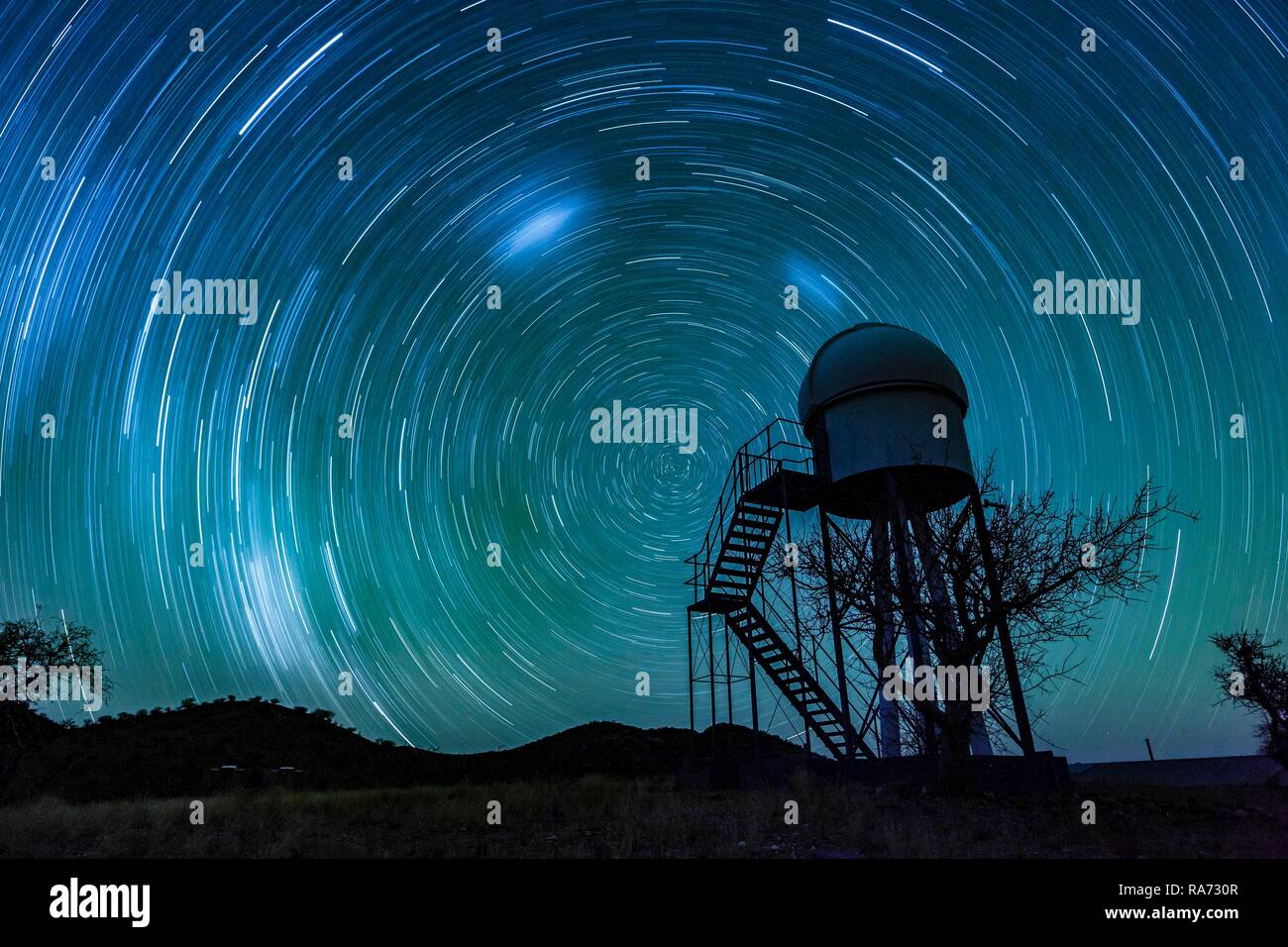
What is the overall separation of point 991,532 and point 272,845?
12913 millimetres

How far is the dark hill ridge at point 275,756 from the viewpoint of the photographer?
81.6 ft

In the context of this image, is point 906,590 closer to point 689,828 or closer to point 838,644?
point 838,644

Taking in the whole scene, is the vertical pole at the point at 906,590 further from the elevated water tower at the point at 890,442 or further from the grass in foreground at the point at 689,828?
the grass in foreground at the point at 689,828

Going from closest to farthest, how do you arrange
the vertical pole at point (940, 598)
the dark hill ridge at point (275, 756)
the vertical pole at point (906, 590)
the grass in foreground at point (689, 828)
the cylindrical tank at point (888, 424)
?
the grass in foreground at point (689, 828) < the vertical pole at point (940, 598) < the vertical pole at point (906, 590) < the cylindrical tank at point (888, 424) < the dark hill ridge at point (275, 756)

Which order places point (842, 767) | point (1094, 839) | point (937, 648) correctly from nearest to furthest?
1. point (1094, 839)
2. point (937, 648)
3. point (842, 767)

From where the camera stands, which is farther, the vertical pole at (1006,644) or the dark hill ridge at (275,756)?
the dark hill ridge at (275,756)

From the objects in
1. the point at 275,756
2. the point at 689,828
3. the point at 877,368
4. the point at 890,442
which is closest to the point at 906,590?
the point at 890,442

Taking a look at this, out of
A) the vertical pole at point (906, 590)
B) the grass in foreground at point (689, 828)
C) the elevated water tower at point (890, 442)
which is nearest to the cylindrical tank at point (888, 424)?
the elevated water tower at point (890, 442)

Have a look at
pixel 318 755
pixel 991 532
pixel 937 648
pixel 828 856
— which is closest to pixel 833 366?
pixel 991 532

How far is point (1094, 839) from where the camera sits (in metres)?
9.11

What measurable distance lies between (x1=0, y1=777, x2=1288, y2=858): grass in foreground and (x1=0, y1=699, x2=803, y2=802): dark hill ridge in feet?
34.9

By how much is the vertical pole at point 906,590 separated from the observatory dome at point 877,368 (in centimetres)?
245

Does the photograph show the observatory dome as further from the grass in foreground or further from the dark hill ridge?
the dark hill ridge
